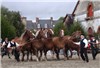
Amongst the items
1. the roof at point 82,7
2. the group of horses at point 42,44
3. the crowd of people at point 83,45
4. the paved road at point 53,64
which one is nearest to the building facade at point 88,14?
the roof at point 82,7

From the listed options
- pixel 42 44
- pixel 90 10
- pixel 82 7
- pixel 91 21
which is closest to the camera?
pixel 42 44

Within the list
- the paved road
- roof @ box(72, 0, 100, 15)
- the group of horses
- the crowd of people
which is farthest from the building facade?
the paved road

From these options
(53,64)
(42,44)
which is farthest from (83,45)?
(42,44)

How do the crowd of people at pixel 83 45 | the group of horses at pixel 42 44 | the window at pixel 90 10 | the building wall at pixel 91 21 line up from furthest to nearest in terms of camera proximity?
the window at pixel 90 10, the building wall at pixel 91 21, the group of horses at pixel 42 44, the crowd of people at pixel 83 45

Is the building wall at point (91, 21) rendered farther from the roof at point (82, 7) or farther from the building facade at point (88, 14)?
the roof at point (82, 7)

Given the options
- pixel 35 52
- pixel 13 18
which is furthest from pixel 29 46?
pixel 13 18

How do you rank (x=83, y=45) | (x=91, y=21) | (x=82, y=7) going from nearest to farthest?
(x=83, y=45), (x=91, y=21), (x=82, y=7)

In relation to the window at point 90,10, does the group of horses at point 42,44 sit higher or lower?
lower

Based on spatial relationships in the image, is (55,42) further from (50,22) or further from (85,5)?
(50,22)

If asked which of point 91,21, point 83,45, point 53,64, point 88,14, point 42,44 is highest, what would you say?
point 88,14

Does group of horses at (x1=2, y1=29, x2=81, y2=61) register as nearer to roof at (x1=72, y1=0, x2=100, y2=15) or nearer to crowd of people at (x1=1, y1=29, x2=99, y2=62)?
crowd of people at (x1=1, y1=29, x2=99, y2=62)

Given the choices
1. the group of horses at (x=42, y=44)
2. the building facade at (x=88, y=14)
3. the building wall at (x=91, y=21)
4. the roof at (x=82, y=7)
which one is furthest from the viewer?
the roof at (x=82, y=7)

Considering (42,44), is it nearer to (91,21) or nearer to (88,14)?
(91,21)

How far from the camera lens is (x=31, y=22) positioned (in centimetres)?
12494
